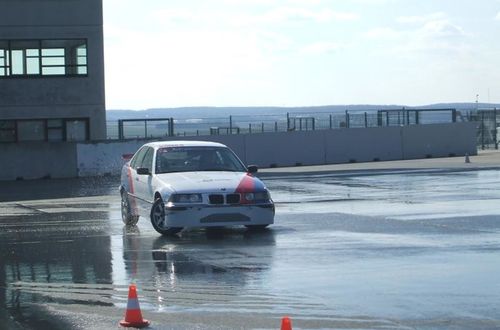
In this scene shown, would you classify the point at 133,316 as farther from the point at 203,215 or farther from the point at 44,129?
the point at 44,129

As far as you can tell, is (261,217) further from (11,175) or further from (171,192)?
(11,175)

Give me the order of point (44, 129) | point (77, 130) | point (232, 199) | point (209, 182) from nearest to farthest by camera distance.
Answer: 1. point (232, 199)
2. point (209, 182)
3. point (44, 129)
4. point (77, 130)

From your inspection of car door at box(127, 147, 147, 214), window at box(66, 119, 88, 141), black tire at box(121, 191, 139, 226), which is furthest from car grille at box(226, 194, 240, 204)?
window at box(66, 119, 88, 141)

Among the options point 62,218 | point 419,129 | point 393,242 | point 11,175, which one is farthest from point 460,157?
point 393,242

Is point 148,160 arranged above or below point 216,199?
above

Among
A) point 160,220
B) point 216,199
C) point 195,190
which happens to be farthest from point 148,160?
point 216,199

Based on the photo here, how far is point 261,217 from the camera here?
15.4 metres

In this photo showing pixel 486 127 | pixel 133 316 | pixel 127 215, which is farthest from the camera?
pixel 486 127

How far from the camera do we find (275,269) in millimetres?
11648

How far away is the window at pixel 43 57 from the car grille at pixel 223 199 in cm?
2490

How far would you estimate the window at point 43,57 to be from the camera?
125 ft

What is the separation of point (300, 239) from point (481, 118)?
39.3 metres

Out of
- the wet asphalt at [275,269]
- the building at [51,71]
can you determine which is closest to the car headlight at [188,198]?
the wet asphalt at [275,269]

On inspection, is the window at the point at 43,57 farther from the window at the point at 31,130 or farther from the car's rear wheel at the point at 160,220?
the car's rear wheel at the point at 160,220
